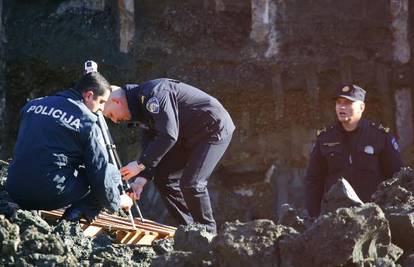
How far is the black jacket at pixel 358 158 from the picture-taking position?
595 cm

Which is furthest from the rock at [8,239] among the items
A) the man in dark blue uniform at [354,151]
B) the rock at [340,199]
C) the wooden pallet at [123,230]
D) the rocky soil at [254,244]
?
the man in dark blue uniform at [354,151]

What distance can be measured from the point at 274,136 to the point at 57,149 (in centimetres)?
595

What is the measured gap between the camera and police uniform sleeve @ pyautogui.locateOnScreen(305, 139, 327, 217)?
602 centimetres

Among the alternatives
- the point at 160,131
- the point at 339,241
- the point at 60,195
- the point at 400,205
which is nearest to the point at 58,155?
the point at 60,195

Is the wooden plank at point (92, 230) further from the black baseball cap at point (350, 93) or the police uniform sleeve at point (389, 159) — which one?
the police uniform sleeve at point (389, 159)

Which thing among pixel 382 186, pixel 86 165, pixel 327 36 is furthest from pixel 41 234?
pixel 327 36

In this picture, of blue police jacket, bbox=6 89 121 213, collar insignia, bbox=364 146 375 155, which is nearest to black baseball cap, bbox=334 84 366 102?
collar insignia, bbox=364 146 375 155

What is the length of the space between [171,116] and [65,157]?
899 mm

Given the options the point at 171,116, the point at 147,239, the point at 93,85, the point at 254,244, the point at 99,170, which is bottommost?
the point at 147,239

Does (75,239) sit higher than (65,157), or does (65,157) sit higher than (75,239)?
(65,157)

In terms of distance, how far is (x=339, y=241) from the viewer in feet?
12.6

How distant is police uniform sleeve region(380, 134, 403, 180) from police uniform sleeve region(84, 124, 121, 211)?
2.06 meters

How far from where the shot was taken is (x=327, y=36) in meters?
10.8

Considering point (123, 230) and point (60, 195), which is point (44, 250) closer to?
point (60, 195)
